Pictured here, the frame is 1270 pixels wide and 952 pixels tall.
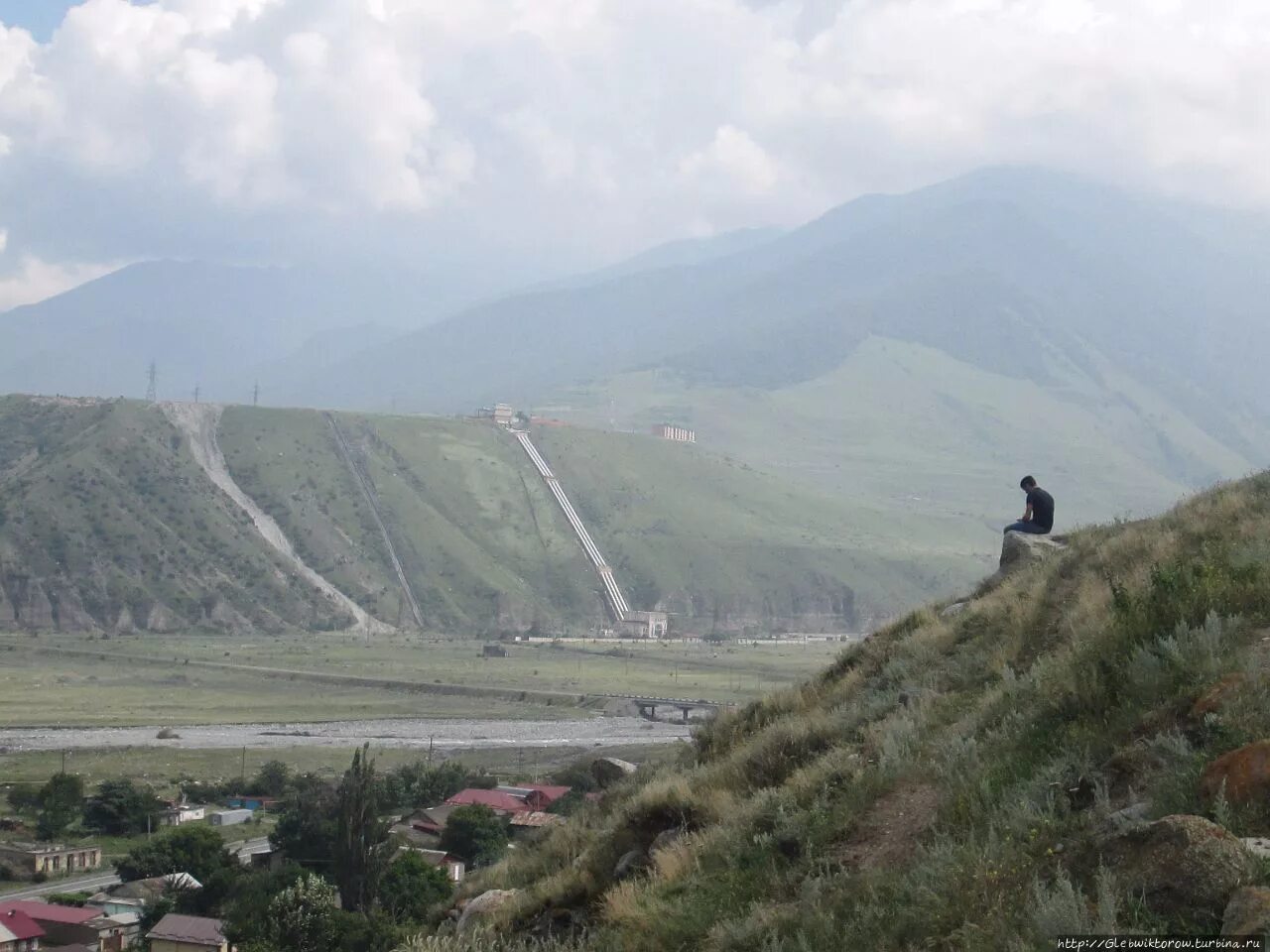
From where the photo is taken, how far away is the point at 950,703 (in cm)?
1082

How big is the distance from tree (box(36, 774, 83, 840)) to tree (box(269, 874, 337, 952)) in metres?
26.8

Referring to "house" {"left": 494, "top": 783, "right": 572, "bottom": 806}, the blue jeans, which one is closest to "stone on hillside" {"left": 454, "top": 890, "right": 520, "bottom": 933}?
the blue jeans

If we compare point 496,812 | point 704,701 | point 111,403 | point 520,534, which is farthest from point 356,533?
point 496,812

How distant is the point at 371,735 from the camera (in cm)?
8081

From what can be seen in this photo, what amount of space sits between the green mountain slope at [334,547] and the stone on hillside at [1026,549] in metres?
138

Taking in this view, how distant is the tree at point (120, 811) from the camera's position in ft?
176

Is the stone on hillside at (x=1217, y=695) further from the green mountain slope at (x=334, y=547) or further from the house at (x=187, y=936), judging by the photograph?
the green mountain slope at (x=334, y=547)

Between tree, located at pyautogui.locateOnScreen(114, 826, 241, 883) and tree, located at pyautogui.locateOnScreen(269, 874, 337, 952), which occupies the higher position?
tree, located at pyautogui.locateOnScreen(269, 874, 337, 952)

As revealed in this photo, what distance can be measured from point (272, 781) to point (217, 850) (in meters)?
16.6

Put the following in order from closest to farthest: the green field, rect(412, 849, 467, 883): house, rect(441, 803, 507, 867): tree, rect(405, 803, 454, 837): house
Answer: rect(412, 849, 467, 883): house < rect(441, 803, 507, 867): tree < rect(405, 803, 454, 837): house < the green field

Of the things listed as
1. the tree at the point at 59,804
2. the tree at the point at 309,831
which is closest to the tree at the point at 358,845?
the tree at the point at 309,831

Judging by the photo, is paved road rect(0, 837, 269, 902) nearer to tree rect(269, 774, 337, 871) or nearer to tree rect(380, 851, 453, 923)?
tree rect(269, 774, 337, 871)

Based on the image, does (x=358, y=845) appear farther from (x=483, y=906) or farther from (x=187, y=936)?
(x=483, y=906)

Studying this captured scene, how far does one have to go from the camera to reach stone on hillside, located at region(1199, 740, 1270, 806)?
6688mm
